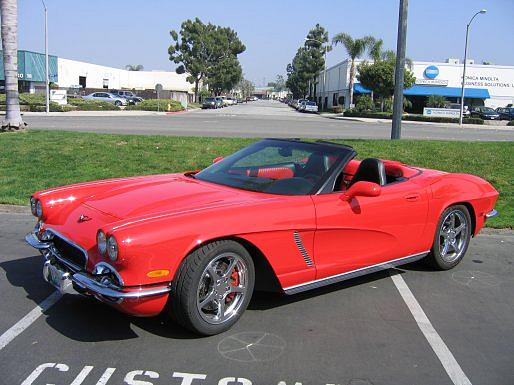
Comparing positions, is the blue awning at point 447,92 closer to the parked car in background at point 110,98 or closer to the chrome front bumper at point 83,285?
the parked car in background at point 110,98

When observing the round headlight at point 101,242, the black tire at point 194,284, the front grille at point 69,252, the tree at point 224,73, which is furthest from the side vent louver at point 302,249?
the tree at point 224,73

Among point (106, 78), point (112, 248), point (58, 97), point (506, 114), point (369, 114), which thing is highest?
point (106, 78)

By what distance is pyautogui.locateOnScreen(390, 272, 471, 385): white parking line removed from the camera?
332cm

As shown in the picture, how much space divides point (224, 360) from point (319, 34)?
100873 mm

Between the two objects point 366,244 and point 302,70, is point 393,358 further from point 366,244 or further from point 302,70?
point 302,70

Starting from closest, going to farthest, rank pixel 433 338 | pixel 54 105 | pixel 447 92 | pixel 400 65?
pixel 433 338
pixel 400 65
pixel 54 105
pixel 447 92

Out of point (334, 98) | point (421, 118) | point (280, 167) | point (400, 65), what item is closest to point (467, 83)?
point (421, 118)

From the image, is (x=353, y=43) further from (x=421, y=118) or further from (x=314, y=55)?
(x=314, y=55)

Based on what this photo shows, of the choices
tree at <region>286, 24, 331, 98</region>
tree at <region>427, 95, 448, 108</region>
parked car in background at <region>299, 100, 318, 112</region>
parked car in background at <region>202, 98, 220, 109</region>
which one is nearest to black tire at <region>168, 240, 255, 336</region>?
tree at <region>427, 95, 448, 108</region>

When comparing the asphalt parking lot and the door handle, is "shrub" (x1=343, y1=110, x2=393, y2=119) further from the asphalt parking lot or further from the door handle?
the asphalt parking lot

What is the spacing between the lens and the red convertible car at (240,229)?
3373 millimetres

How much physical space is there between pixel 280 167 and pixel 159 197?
1258 mm

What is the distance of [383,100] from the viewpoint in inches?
2069

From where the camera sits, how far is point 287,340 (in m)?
3.71
